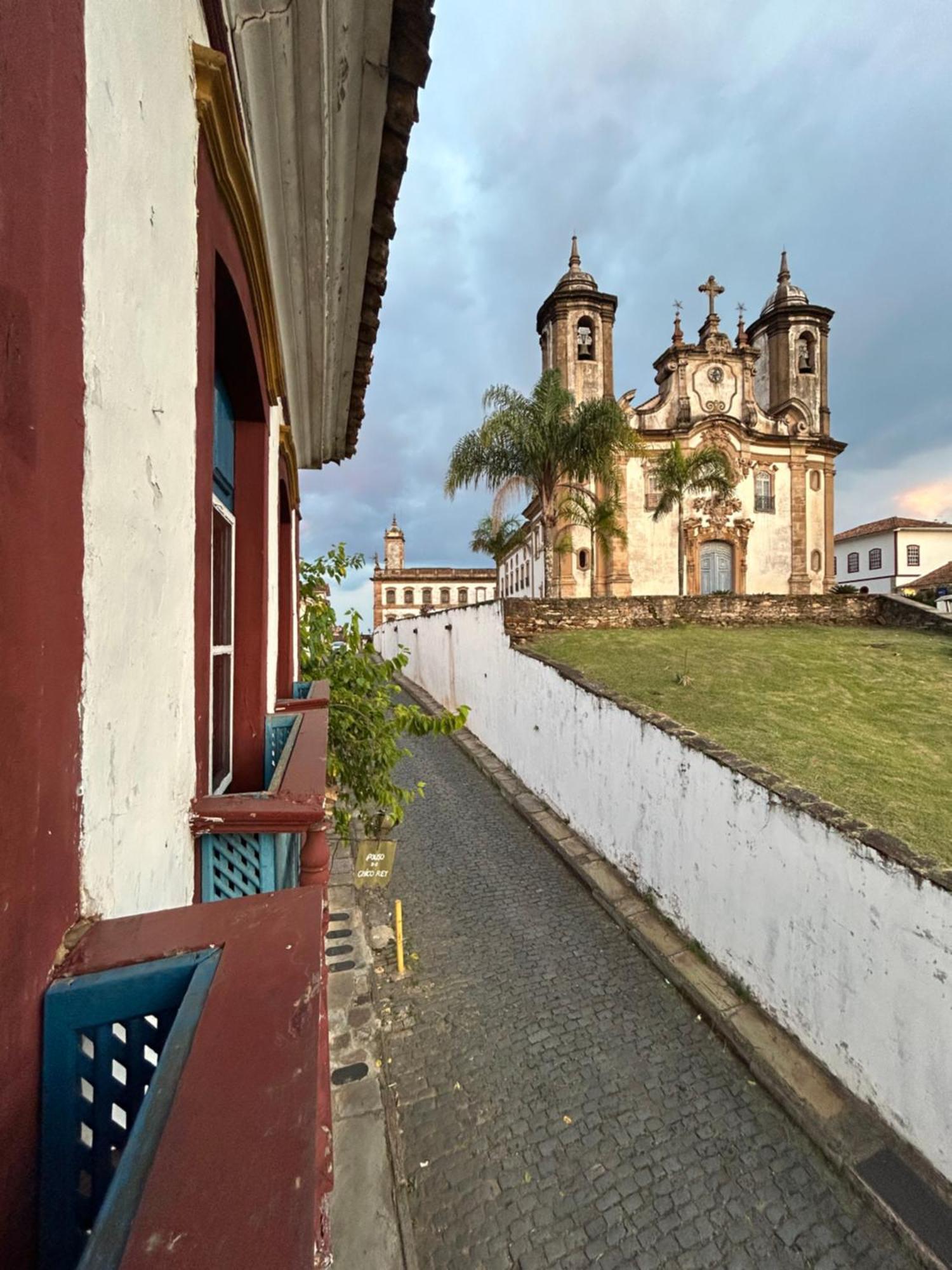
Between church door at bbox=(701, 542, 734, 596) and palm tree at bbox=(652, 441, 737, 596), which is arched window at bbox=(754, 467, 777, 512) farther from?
palm tree at bbox=(652, 441, 737, 596)

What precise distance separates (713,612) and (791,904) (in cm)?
1076

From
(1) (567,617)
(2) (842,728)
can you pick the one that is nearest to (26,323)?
(2) (842,728)

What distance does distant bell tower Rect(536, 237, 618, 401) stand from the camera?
20891 millimetres

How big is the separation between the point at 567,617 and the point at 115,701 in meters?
11.5

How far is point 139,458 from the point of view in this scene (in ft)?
3.48

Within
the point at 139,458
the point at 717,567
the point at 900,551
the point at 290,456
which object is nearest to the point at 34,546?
the point at 139,458

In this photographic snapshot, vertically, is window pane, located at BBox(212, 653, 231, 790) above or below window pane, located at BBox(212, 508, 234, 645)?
below

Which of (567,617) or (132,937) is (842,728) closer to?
(567,617)

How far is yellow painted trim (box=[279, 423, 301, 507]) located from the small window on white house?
1445mm

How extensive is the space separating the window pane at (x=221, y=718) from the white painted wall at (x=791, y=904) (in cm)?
388

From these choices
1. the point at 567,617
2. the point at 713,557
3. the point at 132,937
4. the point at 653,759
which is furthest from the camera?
the point at 713,557

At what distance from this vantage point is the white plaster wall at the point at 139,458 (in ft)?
2.87

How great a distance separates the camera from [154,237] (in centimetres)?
114

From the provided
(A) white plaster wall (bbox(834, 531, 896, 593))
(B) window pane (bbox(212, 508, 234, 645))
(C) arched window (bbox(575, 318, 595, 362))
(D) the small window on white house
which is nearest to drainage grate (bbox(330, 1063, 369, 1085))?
(D) the small window on white house
